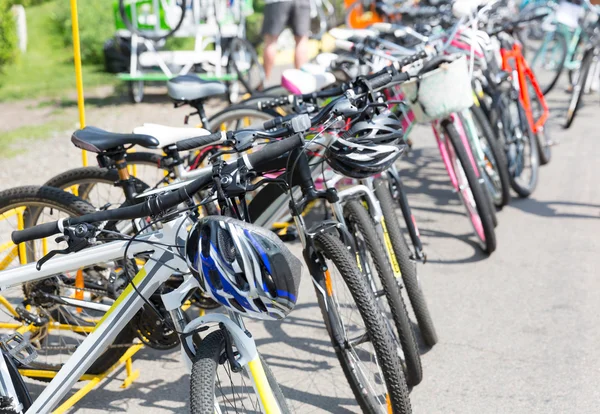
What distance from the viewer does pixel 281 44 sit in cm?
1242

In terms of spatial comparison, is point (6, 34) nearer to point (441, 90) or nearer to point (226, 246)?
point (441, 90)

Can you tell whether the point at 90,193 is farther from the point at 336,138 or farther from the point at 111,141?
the point at 336,138

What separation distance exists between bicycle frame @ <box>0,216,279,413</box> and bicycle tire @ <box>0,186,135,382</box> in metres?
0.53

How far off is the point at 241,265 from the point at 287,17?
6.40 meters

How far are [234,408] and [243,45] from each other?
6.86 metres

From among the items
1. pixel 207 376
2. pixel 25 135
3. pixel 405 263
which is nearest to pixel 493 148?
pixel 405 263

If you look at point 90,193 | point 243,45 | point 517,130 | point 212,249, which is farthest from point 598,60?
point 212,249

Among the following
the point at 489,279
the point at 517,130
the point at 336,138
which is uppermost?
the point at 336,138

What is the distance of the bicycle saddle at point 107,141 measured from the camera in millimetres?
2973

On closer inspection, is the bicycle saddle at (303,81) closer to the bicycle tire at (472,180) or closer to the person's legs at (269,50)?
the bicycle tire at (472,180)

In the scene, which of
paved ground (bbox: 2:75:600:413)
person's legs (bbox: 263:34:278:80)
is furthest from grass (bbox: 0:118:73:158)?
person's legs (bbox: 263:34:278:80)

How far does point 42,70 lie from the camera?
11.0 m

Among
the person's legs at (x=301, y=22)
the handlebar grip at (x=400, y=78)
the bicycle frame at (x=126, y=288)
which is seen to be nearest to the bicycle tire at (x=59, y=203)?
the bicycle frame at (x=126, y=288)

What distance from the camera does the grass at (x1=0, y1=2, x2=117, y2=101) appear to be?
9.63m
